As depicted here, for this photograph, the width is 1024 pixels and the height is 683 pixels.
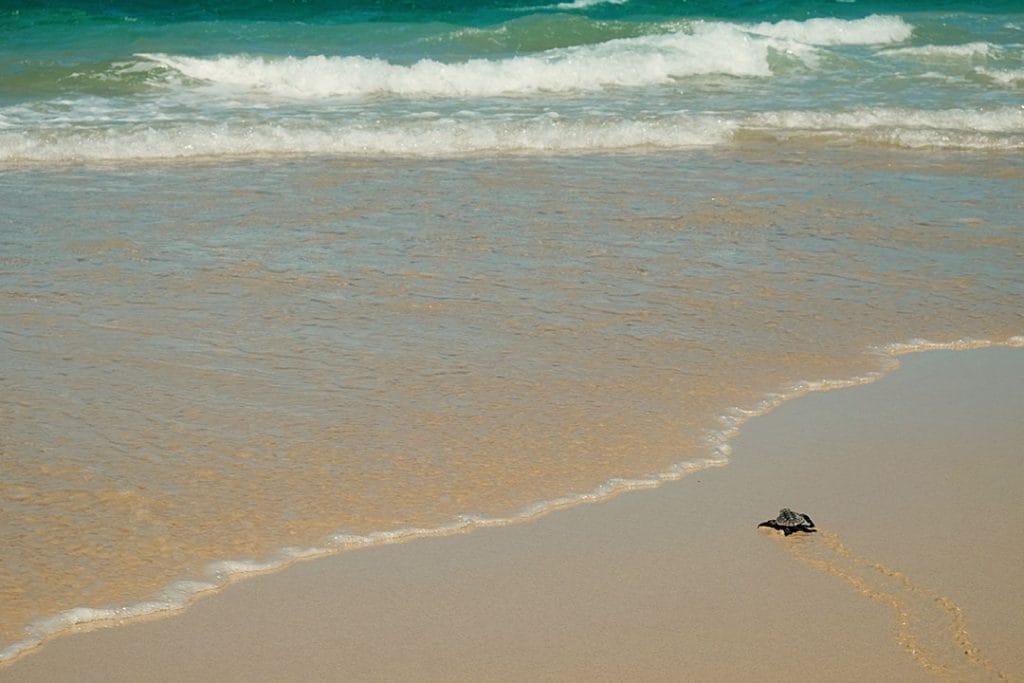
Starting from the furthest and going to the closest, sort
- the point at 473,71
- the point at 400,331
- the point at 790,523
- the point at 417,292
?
the point at 473,71 → the point at 417,292 → the point at 400,331 → the point at 790,523

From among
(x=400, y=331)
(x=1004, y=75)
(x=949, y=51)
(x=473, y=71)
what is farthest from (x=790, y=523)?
(x=949, y=51)

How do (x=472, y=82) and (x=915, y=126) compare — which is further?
(x=472, y=82)

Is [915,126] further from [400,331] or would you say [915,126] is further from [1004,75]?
[400,331]

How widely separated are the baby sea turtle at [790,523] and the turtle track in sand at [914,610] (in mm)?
33

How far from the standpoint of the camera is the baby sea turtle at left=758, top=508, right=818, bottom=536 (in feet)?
10.8

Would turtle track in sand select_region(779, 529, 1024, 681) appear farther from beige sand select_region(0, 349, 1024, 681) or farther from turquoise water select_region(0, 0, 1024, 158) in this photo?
turquoise water select_region(0, 0, 1024, 158)

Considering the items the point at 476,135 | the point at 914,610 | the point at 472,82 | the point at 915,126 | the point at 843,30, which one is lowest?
the point at 914,610

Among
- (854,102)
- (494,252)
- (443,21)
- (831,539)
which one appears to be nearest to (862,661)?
(831,539)

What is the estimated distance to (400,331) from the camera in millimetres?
4863

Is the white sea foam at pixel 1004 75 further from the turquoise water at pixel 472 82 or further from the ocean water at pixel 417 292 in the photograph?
the ocean water at pixel 417 292

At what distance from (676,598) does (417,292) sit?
2.64 metres

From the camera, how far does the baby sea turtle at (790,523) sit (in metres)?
3.30

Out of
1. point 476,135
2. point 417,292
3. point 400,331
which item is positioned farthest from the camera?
point 476,135

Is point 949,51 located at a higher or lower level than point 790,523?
higher
